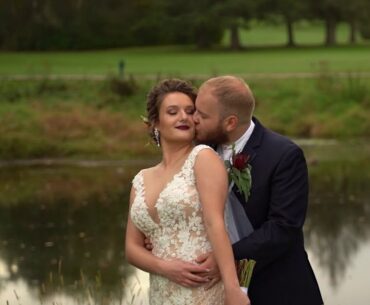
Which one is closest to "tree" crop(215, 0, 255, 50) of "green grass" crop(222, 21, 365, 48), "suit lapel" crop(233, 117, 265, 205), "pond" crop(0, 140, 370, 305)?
"green grass" crop(222, 21, 365, 48)

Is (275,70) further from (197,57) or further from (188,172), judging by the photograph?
(188,172)

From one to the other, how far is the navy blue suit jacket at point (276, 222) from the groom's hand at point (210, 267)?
89 millimetres

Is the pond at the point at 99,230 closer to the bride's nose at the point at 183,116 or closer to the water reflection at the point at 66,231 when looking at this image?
the water reflection at the point at 66,231

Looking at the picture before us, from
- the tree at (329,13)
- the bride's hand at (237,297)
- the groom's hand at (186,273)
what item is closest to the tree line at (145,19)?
the tree at (329,13)

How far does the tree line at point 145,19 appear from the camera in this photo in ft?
161

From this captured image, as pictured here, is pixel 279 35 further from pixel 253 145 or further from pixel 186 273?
pixel 186 273

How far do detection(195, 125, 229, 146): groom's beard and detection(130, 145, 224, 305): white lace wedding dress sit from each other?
0.06 meters

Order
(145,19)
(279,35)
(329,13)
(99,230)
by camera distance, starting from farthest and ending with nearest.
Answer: (279,35), (329,13), (145,19), (99,230)

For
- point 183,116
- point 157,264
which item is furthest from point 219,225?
point 183,116

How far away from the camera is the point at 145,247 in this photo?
14.6 feet

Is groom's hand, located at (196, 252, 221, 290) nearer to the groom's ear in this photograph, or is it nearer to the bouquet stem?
the bouquet stem

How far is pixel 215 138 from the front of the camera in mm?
4273

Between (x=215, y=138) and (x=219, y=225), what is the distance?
34cm

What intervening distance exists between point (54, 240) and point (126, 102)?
1213 centimetres
